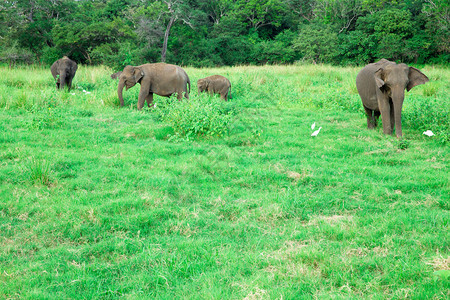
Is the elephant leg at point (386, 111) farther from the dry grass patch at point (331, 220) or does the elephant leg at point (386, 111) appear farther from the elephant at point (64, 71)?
the elephant at point (64, 71)

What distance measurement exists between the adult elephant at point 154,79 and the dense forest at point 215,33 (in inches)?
403

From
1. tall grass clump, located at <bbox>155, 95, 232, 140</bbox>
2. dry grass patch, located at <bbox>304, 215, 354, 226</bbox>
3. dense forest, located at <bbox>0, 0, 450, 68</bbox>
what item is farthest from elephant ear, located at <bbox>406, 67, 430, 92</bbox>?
dense forest, located at <bbox>0, 0, 450, 68</bbox>

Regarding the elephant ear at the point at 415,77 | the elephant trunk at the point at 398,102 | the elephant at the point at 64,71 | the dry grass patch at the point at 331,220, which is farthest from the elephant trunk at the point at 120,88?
the dry grass patch at the point at 331,220

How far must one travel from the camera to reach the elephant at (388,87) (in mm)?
8094

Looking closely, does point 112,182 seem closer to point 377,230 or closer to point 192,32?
point 377,230

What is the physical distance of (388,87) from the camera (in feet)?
27.2

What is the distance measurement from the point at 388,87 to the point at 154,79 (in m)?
6.48

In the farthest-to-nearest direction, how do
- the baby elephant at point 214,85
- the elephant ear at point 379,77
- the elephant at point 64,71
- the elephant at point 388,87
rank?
the elephant at point 64,71, the baby elephant at point 214,85, the elephant at point 388,87, the elephant ear at point 379,77

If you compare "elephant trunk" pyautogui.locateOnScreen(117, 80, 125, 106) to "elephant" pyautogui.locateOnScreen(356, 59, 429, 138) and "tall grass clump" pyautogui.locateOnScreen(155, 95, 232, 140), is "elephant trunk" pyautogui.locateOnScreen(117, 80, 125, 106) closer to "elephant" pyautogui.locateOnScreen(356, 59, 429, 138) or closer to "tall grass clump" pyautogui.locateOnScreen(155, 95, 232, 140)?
"tall grass clump" pyautogui.locateOnScreen(155, 95, 232, 140)

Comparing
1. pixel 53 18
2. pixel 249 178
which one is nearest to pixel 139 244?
pixel 249 178

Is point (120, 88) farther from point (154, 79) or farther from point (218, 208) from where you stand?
point (218, 208)

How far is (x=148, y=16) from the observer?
1431 inches

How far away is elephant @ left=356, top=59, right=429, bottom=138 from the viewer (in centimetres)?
809

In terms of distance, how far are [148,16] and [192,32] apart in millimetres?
5098
